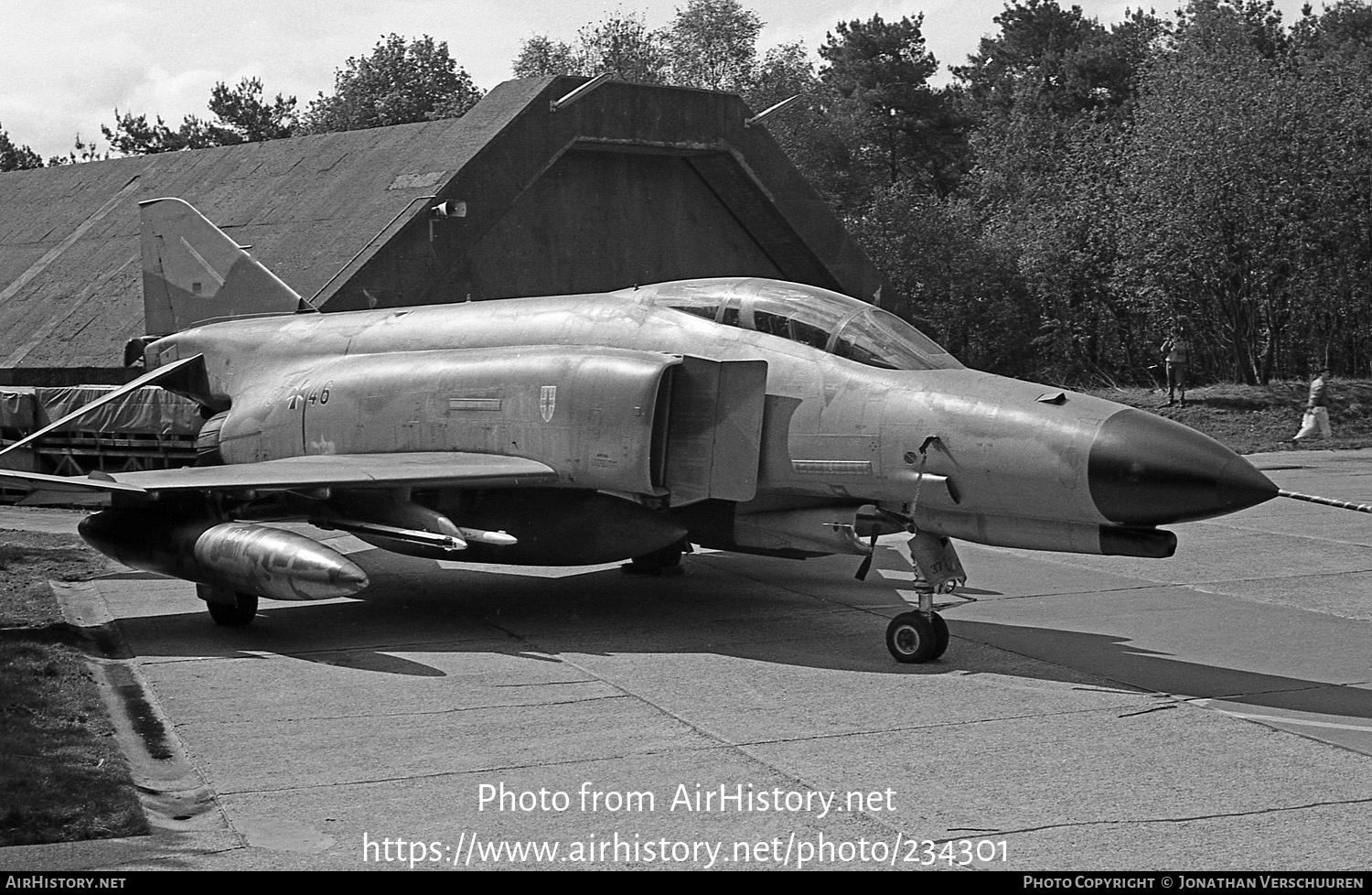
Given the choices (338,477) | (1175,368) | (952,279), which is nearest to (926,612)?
(338,477)

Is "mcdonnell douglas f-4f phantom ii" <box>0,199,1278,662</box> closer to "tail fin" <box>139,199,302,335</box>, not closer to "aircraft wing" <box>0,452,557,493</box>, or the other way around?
"aircraft wing" <box>0,452,557,493</box>

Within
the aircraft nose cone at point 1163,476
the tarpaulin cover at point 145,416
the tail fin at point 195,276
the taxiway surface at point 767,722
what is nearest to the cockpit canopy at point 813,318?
the aircraft nose cone at point 1163,476

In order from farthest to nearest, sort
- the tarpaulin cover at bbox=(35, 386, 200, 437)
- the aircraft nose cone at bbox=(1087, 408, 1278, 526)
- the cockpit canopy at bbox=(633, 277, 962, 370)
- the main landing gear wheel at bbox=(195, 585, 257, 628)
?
the tarpaulin cover at bbox=(35, 386, 200, 437) < the main landing gear wheel at bbox=(195, 585, 257, 628) < the cockpit canopy at bbox=(633, 277, 962, 370) < the aircraft nose cone at bbox=(1087, 408, 1278, 526)

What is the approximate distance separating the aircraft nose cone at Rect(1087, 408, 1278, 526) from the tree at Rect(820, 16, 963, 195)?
62321 millimetres

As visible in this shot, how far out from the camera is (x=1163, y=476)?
845cm

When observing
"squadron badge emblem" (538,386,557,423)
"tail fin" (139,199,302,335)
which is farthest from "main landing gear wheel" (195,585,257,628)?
"tail fin" (139,199,302,335)

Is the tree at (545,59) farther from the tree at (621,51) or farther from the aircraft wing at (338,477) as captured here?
the aircraft wing at (338,477)

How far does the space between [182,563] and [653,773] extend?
5.56 meters

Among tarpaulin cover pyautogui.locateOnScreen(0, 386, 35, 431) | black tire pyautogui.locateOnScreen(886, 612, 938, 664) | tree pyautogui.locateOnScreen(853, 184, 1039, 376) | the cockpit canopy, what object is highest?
tree pyautogui.locateOnScreen(853, 184, 1039, 376)

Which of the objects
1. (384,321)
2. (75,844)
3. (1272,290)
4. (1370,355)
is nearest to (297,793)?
(75,844)

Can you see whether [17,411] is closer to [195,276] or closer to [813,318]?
[195,276]

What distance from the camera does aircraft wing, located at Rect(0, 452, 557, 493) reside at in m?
10.8

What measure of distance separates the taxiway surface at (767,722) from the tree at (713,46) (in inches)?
2264

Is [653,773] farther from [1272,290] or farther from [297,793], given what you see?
[1272,290]
